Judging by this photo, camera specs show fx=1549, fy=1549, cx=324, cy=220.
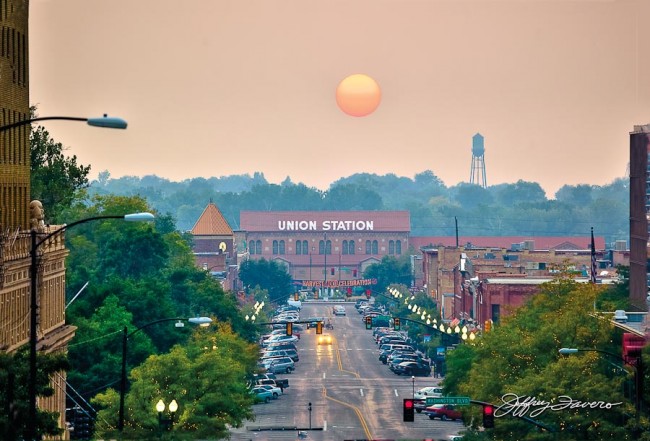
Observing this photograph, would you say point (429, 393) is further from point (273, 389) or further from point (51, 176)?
point (51, 176)

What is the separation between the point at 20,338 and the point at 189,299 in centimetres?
6835

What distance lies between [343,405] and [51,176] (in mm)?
27606

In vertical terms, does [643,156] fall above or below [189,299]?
above

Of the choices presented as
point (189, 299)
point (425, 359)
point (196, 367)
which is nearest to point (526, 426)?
point (196, 367)

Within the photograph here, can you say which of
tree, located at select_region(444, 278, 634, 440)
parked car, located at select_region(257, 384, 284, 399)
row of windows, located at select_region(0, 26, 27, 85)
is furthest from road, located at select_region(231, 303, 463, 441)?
row of windows, located at select_region(0, 26, 27, 85)

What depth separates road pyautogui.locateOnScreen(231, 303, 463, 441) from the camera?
3812 inches

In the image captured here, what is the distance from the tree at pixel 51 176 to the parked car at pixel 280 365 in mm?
27209

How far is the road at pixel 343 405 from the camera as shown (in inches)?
3812

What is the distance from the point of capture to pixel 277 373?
140 m

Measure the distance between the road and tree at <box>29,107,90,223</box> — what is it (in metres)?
21.2

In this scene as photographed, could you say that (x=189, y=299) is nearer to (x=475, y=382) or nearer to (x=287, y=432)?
(x=287, y=432)

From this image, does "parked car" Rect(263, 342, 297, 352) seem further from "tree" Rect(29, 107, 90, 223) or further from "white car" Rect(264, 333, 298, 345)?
"tree" Rect(29, 107, 90, 223)

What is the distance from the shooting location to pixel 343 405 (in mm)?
114000

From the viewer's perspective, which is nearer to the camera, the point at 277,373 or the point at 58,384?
the point at 58,384
